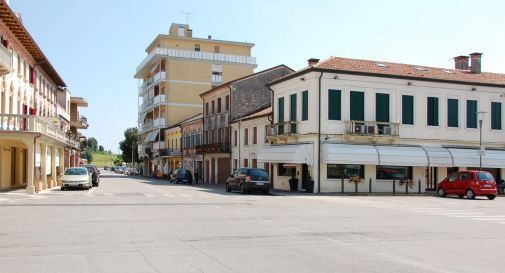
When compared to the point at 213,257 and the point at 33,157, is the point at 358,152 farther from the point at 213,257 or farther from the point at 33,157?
the point at 213,257

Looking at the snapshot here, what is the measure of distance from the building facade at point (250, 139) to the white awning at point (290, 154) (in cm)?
380

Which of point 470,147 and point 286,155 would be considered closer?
point 286,155

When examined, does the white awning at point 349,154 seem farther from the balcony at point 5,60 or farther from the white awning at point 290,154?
the balcony at point 5,60

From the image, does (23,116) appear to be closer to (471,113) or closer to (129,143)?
(471,113)

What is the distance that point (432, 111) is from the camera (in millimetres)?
39969

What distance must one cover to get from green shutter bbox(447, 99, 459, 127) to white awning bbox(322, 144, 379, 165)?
7184 millimetres

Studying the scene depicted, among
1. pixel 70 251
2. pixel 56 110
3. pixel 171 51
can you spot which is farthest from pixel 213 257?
pixel 171 51

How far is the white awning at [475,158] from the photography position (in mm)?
39537

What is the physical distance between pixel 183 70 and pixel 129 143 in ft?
191

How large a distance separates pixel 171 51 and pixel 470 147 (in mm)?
47260

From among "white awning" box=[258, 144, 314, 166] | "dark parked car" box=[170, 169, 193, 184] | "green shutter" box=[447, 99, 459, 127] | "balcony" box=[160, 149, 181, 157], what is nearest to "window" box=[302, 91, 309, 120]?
"white awning" box=[258, 144, 314, 166]

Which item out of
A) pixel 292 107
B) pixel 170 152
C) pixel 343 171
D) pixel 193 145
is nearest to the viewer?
pixel 343 171

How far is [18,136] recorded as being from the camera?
1193 inches

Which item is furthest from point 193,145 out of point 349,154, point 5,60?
point 5,60
